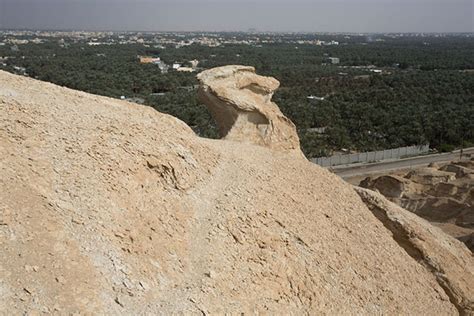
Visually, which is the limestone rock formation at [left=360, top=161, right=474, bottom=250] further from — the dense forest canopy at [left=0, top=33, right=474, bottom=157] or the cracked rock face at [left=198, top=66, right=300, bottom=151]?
the dense forest canopy at [left=0, top=33, right=474, bottom=157]

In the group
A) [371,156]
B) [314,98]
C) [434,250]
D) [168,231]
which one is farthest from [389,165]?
[168,231]

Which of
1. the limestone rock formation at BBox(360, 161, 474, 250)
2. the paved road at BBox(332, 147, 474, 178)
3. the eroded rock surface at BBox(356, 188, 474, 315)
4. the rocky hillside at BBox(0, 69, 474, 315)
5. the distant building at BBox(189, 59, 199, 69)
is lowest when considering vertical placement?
the paved road at BBox(332, 147, 474, 178)

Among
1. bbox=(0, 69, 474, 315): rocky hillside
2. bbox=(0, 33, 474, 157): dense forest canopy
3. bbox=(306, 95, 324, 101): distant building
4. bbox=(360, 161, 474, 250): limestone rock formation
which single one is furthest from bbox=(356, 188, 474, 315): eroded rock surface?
bbox=(306, 95, 324, 101): distant building

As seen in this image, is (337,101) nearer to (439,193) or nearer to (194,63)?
(439,193)

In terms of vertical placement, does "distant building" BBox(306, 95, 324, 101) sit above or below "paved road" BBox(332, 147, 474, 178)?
above

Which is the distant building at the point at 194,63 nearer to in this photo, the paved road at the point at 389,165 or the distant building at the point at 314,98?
the distant building at the point at 314,98

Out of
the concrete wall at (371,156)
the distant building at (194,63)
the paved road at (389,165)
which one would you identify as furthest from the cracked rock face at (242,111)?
the distant building at (194,63)

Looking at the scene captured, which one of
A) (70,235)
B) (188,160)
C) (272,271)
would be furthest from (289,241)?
(70,235)

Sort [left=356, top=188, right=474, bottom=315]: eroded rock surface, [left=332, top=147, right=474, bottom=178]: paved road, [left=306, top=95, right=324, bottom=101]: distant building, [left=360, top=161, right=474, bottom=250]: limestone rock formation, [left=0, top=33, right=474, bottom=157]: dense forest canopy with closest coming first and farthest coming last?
[left=356, top=188, right=474, bottom=315]: eroded rock surface < [left=360, top=161, right=474, bottom=250]: limestone rock formation < [left=332, top=147, right=474, bottom=178]: paved road < [left=0, top=33, right=474, bottom=157]: dense forest canopy < [left=306, top=95, right=324, bottom=101]: distant building
